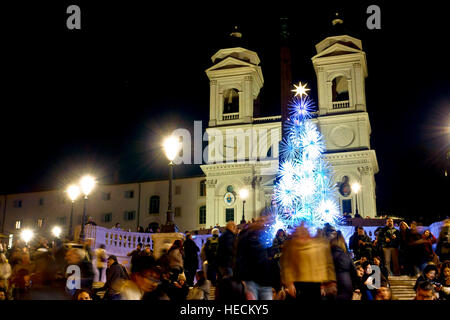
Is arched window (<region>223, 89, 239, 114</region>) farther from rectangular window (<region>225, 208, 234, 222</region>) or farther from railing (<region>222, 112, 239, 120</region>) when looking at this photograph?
rectangular window (<region>225, 208, 234, 222</region>)

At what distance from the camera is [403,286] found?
14.2 metres

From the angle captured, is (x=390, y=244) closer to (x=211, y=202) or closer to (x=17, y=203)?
(x=211, y=202)

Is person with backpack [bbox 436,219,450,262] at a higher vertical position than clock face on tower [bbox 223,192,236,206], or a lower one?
lower

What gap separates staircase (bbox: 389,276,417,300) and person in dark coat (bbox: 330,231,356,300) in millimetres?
5231

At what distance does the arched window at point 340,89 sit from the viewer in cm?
4672

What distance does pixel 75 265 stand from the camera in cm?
973

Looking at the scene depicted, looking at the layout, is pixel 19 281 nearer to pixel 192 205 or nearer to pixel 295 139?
pixel 295 139

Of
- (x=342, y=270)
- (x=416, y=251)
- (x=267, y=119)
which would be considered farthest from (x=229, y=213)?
(x=342, y=270)

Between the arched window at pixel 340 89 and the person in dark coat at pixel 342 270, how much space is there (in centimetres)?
3876

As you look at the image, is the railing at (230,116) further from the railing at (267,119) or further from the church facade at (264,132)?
the railing at (267,119)

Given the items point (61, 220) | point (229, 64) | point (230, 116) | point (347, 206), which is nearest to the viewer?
point (347, 206)

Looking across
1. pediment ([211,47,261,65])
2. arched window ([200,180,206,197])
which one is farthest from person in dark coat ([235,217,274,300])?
arched window ([200,180,206,197])

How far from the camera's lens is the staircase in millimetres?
13664

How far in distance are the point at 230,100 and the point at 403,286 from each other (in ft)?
120
